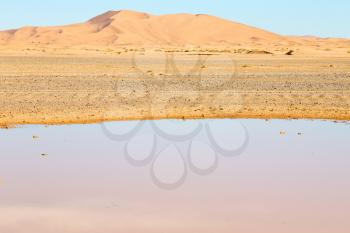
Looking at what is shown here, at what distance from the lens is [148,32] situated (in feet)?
525

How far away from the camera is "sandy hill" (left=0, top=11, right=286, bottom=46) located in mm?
149875

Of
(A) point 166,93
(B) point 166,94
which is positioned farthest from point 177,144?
(A) point 166,93

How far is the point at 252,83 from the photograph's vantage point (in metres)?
29.6

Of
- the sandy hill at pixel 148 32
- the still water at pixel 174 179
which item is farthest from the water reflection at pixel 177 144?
the sandy hill at pixel 148 32

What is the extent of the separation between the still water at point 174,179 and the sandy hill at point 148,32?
124246 mm

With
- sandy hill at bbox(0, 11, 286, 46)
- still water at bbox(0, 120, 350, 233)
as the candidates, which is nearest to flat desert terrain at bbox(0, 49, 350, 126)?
still water at bbox(0, 120, 350, 233)

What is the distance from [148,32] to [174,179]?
150 m

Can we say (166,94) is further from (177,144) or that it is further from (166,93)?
(177,144)

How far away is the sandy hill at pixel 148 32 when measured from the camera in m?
150

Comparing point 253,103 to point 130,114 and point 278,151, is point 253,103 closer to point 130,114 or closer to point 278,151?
point 130,114

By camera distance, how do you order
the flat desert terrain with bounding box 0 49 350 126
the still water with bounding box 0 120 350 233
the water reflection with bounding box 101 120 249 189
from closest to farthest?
the still water with bounding box 0 120 350 233, the water reflection with bounding box 101 120 249 189, the flat desert terrain with bounding box 0 49 350 126

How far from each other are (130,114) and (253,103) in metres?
4.86

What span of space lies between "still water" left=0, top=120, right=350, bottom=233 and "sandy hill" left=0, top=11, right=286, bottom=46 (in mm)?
124246

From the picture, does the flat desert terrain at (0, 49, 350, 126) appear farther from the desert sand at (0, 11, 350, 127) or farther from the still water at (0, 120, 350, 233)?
the still water at (0, 120, 350, 233)
